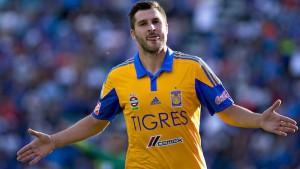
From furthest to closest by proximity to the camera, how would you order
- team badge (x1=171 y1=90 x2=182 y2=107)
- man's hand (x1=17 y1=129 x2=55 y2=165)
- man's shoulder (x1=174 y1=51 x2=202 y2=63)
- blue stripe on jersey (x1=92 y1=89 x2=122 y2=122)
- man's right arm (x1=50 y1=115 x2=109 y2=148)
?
man's right arm (x1=50 y1=115 x2=109 y2=148)
blue stripe on jersey (x1=92 y1=89 x2=122 y2=122)
man's hand (x1=17 y1=129 x2=55 y2=165)
man's shoulder (x1=174 y1=51 x2=202 y2=63)
team badge (x1=171 y1=90 x2=182 y2=107)

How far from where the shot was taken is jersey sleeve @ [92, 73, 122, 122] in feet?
26.0

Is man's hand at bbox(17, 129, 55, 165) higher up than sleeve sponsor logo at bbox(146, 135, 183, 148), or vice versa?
sleeve sponsor logo at bbox(146, 135, 183, 148)

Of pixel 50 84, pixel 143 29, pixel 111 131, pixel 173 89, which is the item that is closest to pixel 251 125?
pixel 173 89

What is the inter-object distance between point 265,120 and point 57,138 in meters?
1.81

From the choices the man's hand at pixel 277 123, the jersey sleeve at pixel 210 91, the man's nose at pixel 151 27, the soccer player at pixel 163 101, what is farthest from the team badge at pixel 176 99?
the man's hand at pixel 277 123

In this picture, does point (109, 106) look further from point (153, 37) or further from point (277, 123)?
point (277, 123)

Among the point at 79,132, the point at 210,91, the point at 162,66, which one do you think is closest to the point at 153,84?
the point at 162,66

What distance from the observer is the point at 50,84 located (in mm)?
17109

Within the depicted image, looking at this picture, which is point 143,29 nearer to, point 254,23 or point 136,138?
point 136,138

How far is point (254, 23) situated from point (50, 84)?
3.81 metres

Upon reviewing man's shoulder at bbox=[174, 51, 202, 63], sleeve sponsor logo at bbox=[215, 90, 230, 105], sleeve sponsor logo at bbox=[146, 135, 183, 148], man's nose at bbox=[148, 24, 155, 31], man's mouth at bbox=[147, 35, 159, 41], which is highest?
man's nose at bbox=[148, 24, 155, 31]

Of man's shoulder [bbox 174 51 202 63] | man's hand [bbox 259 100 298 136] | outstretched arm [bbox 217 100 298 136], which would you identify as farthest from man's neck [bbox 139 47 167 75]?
man's hand [bbox 259 100 298 136]

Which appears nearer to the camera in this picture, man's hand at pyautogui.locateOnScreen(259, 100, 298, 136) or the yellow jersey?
man's hand at pyautogui.locateOnScreen(259, 100, 298, 136)

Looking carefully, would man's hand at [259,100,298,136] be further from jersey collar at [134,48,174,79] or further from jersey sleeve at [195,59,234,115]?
jersey collar at [134,48,174,79]
